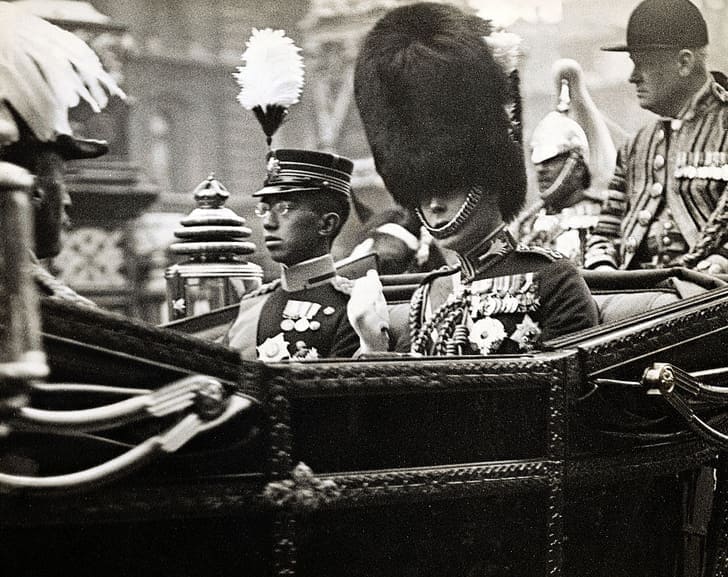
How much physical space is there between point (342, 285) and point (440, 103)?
1.87ft

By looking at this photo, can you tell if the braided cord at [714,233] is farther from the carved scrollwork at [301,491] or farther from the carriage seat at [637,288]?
the carved scrollwork at [301,491]

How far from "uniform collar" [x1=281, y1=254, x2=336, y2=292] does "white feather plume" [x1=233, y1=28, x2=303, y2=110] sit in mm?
446

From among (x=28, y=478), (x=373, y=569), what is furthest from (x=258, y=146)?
(x=28, y=478)

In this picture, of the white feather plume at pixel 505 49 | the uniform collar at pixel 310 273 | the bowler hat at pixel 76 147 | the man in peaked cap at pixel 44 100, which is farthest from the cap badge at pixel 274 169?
the man in peaked cap at pixel 44 100

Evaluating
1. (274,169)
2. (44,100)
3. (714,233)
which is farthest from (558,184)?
(44,100)

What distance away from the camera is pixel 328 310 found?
3.29m

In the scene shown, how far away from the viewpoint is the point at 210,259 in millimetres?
3734

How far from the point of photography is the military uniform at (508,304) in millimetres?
3006

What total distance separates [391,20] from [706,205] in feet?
4.29

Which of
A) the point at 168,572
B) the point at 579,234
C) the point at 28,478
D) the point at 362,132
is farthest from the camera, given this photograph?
the point at 579,234

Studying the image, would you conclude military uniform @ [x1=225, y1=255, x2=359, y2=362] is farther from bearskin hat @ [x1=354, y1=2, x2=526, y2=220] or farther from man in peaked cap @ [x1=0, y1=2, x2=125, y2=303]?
man in peaked cap @ [x1=0, y1=2, x2=125, y2=303]

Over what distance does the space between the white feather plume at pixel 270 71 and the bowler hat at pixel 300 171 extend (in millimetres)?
168

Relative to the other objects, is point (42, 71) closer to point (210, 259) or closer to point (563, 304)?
point (563, 304)

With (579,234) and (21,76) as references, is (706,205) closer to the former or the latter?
(579,234)
